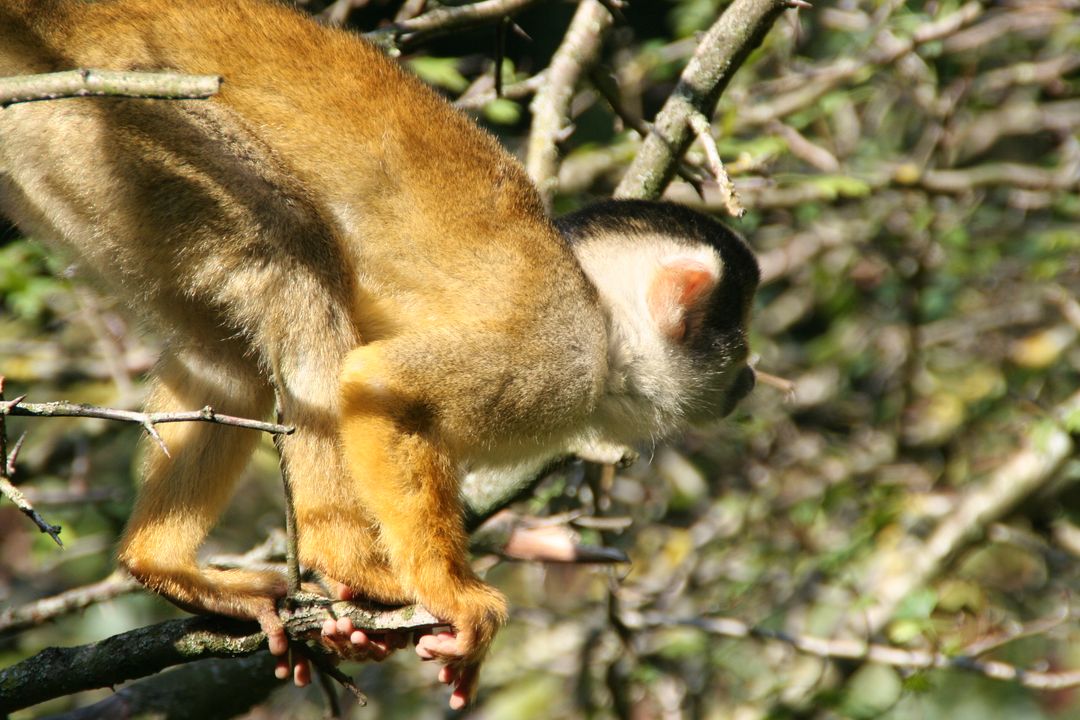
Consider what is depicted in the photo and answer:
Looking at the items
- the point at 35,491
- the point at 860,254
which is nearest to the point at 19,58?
the point at 35,491

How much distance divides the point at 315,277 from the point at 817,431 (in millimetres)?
3783

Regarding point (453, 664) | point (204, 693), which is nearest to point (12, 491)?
point (453, 664)

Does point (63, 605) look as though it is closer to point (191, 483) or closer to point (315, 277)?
point (191, 483)

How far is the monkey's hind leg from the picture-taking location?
3.01m

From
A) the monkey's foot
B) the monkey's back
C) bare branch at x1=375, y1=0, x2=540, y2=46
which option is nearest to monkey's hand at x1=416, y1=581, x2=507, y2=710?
the monkey's foot

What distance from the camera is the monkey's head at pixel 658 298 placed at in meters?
3.46

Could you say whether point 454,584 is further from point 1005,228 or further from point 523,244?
point 1005,228

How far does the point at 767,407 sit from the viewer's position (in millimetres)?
5773

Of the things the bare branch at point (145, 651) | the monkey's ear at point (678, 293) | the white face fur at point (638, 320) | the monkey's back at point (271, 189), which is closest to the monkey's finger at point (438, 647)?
the bare branch at point (145, 651)

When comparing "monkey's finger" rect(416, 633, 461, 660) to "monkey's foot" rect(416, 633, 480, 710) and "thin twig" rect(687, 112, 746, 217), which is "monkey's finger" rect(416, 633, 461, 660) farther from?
"thin twig" rect(687, 112, 746, 217)

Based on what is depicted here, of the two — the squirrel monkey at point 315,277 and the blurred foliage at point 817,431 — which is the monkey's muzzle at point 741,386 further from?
the squirrel monkey at point 315,277

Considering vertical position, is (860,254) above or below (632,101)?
below

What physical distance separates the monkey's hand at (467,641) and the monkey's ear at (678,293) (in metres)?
1.00

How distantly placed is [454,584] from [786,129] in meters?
2.97
